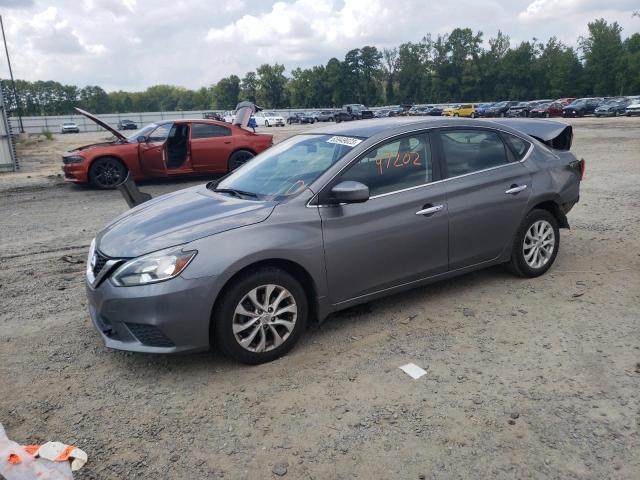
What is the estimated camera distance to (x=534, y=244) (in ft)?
17.0

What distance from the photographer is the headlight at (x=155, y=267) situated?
3447 millimetres

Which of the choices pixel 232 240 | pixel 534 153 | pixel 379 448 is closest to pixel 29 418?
pixel 232 240

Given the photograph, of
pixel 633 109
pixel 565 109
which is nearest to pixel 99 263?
pixel 633 109

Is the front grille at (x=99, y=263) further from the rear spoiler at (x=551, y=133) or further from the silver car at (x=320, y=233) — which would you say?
the rear spoiler at (x=551, y=133)

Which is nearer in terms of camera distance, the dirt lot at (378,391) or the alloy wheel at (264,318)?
the dirt lot at (378,391)

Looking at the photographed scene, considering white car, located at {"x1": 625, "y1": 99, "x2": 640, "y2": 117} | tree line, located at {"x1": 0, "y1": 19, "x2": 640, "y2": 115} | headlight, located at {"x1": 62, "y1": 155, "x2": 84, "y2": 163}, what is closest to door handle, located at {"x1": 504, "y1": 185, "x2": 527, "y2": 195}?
headlight, located at {"x1": 62, "y1": 155, "x2": 84, "y2": 163}

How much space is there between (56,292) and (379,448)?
3.89m

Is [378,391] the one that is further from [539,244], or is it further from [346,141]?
[539,244]

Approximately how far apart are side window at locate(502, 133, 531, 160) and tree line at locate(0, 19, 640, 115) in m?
88.8

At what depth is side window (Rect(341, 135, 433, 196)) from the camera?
13.8 ft

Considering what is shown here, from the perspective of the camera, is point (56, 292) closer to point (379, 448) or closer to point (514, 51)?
point (379, 448)

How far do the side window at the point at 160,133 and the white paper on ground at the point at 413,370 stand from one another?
9896 mm

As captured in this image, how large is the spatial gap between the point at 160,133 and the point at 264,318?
31.5 ft

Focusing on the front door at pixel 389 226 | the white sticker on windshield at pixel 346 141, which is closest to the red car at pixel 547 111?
the front door at pixel 389 226
